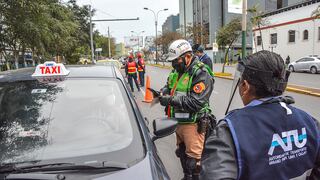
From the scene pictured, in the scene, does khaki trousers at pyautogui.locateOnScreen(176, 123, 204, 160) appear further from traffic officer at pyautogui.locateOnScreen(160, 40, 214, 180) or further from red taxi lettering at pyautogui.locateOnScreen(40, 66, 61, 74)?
red taxi lettering at pyautogui.locateOnScreen(40, 66, 61, 74)

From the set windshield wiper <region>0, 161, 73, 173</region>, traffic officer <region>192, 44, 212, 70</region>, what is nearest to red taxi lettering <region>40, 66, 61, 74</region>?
windshield wiper <region>0, 161, 73, 173</region>

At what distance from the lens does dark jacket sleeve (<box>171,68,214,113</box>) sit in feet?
11.8

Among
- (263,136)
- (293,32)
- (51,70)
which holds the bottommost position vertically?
(263,136)

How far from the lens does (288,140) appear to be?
4.95 ft

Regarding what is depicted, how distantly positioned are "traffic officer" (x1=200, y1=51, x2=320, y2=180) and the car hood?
2.27 ft

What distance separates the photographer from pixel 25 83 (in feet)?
9.91

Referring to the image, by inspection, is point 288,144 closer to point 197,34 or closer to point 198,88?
point 198,88

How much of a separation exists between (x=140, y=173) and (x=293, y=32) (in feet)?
134

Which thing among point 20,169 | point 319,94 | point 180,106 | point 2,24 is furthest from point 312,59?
point 20,169

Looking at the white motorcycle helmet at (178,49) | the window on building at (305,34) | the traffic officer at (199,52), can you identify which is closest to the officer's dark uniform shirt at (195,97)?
the white motorcycle helmet at (178,49)

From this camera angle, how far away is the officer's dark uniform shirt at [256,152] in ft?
4.63

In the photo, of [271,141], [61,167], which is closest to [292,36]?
[61,167]

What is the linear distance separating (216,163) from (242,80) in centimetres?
43

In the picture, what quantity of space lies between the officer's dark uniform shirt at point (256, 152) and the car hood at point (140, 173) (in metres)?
0.70
